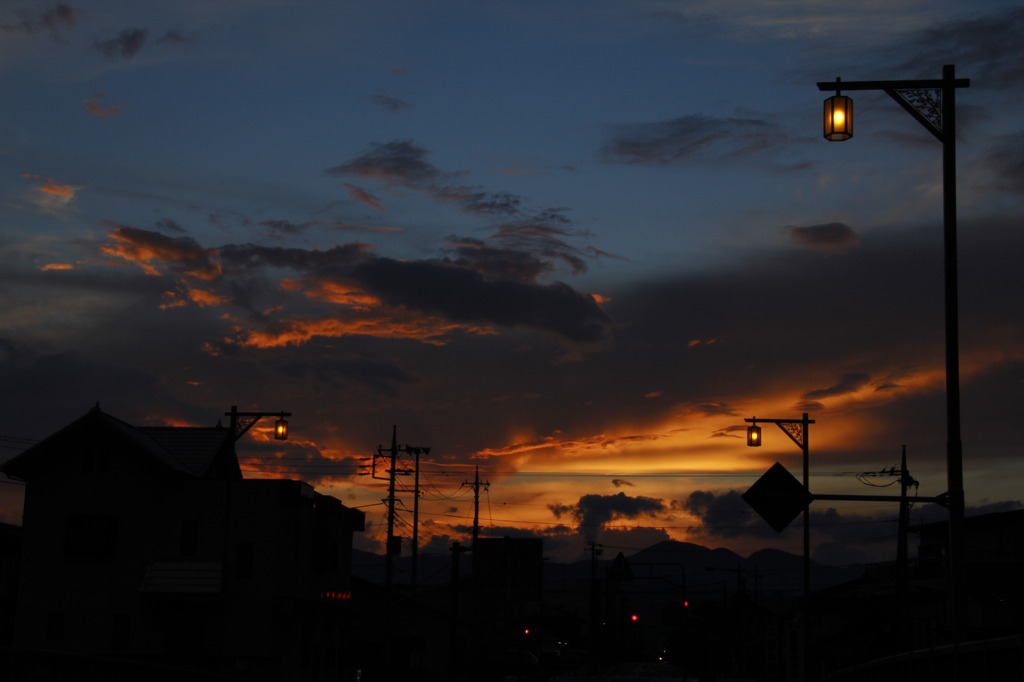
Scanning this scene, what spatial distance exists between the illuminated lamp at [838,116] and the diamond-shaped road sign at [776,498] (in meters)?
5.38

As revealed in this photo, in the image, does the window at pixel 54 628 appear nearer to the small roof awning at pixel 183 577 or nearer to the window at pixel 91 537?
the window at pixel 91 537

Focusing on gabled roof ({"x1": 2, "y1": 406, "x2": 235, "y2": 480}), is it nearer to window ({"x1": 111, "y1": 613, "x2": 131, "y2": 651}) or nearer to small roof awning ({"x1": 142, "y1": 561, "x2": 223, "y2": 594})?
small roof awning ({"x1": 142, "y1": 561, "x2": 223, "y2": 594})

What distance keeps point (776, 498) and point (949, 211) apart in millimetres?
5062

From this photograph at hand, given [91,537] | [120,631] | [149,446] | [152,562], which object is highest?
[149,446]

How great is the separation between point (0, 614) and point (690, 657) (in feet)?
326

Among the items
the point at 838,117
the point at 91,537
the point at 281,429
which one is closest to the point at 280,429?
the point at 281,429

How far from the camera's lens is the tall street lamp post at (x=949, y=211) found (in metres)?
13.7

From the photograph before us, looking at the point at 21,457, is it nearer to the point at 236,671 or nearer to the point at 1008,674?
the point at 236,671

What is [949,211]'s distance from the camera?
1436 cm

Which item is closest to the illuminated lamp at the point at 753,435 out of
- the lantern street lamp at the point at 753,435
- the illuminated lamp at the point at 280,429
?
the lantern street lamp at the point at 753,435

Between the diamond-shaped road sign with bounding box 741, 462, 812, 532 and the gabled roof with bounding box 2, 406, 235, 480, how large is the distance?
112ft

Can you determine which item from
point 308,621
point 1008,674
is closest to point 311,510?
point 308,621

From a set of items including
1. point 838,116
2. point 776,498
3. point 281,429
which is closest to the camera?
point 838,116

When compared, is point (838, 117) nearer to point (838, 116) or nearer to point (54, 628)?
point (838, 116)
